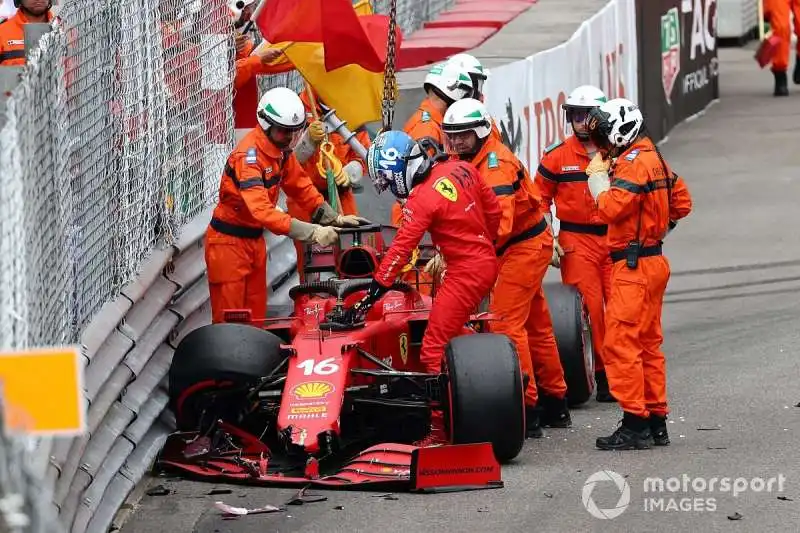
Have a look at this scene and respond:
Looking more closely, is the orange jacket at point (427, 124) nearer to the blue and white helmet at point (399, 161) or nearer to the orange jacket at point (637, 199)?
→ the blue and white helmet at point (399, 161)

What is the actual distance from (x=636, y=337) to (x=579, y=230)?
5.16ft

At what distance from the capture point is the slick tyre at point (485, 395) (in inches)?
329

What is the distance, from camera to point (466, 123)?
31.1 ft


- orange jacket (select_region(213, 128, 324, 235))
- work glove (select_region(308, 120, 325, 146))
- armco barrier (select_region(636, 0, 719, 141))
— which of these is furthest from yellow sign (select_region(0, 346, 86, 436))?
armco barrier (select_region(636, 0, 719, 141))

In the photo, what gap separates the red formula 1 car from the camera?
8.20 m

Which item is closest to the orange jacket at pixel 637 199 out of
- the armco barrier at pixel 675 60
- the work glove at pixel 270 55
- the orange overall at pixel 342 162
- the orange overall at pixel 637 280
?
the orange overall at pixel 637 280

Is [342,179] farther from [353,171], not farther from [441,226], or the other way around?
[441,226]

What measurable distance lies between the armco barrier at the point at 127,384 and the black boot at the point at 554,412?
2141mm

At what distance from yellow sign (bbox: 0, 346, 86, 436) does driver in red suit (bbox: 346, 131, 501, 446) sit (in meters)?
5.13

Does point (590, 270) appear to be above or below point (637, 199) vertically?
below

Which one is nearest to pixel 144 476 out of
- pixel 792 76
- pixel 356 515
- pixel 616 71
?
pixel 356 515

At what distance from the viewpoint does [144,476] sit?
27.8 feet

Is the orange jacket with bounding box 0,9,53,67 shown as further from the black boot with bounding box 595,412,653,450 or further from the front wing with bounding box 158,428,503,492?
the black boot with bounding box 595,412,653,450

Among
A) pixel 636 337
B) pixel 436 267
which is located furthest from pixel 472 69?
pixel 636 337
